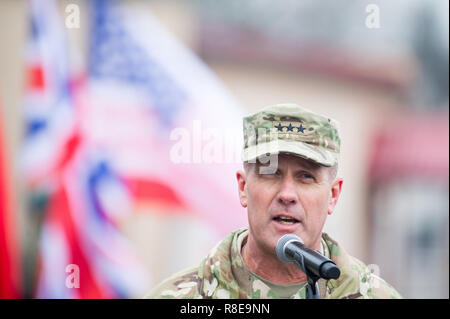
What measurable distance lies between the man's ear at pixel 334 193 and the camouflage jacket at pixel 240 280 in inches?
4.0

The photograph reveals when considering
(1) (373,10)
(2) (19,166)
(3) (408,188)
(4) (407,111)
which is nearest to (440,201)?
(3) (408,188)

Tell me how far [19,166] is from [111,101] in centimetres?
51

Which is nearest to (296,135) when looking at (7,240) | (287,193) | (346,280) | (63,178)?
(287,193)

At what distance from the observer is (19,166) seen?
101 inches

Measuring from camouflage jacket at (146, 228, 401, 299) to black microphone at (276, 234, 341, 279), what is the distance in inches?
19.3

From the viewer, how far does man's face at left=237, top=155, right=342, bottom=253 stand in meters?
1.87

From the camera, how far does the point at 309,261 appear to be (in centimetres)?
129

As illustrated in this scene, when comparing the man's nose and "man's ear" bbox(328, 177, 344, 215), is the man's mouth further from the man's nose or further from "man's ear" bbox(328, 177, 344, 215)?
"man's ear" bbox(328, 177, 344, 215)

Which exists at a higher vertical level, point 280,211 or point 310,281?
point 280,211

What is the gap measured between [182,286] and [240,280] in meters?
0.21

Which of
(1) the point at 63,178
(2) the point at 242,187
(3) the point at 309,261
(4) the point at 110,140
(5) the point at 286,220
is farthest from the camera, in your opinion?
(1) the point at 63,178

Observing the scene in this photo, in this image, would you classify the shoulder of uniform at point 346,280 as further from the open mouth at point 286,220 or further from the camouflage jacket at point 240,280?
the open mouth at point 286,220

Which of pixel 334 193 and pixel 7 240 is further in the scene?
pixel 7 240

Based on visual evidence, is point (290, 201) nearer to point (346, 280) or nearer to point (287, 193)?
point (287, 193)
